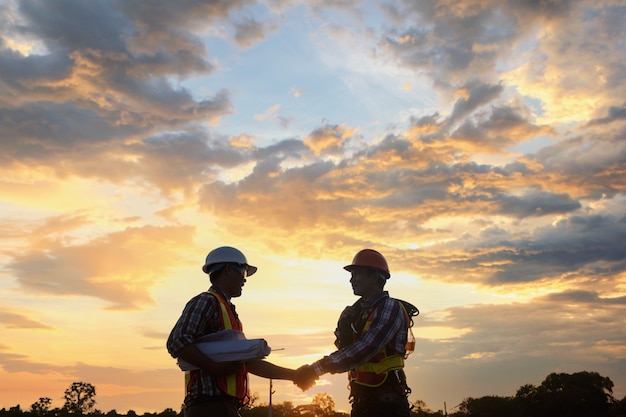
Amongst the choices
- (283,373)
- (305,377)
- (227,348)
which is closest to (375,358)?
(305,377)

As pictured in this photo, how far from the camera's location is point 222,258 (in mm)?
8273

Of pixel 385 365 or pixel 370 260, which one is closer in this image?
pixel 385 365

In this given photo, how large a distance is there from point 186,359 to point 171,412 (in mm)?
98532

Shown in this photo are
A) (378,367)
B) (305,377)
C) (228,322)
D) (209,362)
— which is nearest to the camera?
(209,362)

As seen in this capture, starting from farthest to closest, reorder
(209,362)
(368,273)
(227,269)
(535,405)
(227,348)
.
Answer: (535,405) → (368,273) → (227,269) → (227,348) → (209,362)

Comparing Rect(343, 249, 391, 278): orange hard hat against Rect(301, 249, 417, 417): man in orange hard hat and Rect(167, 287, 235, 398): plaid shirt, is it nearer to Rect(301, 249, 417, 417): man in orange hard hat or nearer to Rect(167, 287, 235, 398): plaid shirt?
Rect(301, 249, 417, 417): man in orange hard hat

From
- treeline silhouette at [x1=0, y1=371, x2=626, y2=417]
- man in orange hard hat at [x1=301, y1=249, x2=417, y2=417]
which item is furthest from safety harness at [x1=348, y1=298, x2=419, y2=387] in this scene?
treeline silhouette at [x1=0, y1=371, x2=626, y2=417]

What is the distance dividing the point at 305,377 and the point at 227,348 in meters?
2.75

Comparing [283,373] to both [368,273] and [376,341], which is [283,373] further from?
[368,273]

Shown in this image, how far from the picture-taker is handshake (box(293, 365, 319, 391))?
9765 mm

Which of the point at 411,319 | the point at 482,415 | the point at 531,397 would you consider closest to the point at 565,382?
the point at 531,397

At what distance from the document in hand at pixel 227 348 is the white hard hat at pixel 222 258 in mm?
1024

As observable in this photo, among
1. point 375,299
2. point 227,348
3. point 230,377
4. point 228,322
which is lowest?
point 230,377

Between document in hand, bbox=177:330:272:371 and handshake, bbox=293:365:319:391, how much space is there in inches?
91.3
